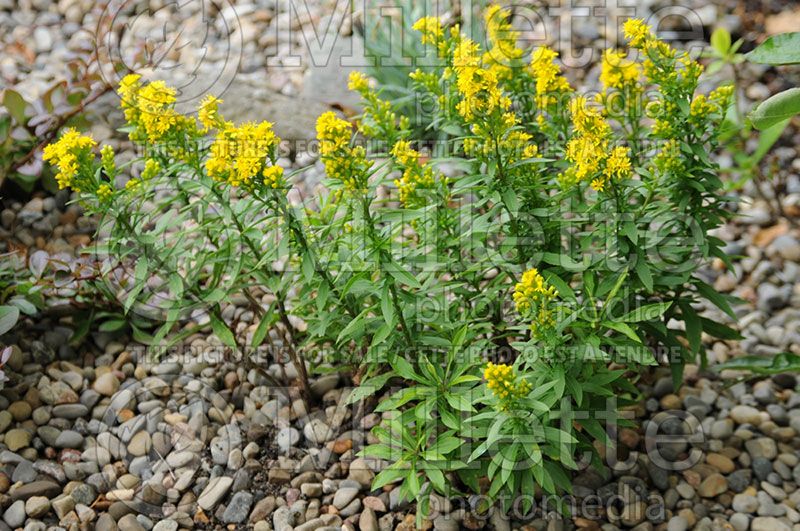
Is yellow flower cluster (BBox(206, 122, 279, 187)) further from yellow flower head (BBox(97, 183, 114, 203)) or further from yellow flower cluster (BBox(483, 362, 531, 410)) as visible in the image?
yellow flower cluster (BBox(483, 362, 531, 410))

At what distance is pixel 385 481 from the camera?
7.88 feet

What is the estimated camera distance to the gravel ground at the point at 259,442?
2.70m

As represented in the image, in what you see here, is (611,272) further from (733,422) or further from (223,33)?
(223,33)

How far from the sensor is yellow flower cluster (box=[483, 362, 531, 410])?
2115 mm

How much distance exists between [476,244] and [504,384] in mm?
561

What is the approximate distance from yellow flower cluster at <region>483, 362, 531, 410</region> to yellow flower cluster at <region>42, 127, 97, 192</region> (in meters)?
1.26

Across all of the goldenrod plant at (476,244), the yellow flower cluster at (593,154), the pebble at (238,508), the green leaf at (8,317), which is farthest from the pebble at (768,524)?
the green leaf at (8,317)

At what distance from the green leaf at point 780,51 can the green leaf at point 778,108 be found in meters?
0.10

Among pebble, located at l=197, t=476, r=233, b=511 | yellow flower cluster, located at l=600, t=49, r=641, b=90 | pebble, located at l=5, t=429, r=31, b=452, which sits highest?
yellow flower cluster, located at l=600, t=49, r=641, b=90

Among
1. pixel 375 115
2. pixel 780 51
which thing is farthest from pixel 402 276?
pixel 780 51

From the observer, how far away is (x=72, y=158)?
7.97ft

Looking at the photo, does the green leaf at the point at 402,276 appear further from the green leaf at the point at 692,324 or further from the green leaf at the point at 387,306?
the green leaf at the point at 692,324

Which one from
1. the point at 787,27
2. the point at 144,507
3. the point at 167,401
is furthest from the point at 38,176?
the point at 787,27

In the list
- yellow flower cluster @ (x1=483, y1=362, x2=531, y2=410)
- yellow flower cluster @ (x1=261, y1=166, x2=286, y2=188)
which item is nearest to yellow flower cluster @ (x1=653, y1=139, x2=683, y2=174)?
yellow flower cluster @ (x1=483, y1=362, x2=531, y2=410)
